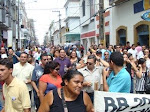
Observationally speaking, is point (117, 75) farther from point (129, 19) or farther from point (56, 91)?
point (129, 19)

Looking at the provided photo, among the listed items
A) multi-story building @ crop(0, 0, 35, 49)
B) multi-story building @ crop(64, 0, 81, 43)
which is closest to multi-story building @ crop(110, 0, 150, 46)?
multi-story building @ crop(0, 0, 35, 49)

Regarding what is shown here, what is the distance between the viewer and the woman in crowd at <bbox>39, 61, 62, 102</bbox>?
4.78 metres

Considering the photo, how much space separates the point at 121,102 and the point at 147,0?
13.4 metres

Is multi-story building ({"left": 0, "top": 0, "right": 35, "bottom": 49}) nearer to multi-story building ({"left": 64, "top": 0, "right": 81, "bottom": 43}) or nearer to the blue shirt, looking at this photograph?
multi-story building ({"left": 64, "top": 0, "right": 81, "bottom": 43})

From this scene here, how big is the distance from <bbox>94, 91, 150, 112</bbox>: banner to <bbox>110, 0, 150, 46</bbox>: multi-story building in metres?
12.6

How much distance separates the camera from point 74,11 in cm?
5691

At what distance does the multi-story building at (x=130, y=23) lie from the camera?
1602 cm

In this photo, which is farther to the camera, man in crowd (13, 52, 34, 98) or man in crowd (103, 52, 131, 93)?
man in crowd (13, 52, 34, 98)

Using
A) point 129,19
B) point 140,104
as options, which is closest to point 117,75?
point 140,104

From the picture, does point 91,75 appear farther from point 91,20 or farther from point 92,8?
point 91,20

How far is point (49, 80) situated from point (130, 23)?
Answer: 45.5 ft

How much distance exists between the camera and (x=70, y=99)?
306cm

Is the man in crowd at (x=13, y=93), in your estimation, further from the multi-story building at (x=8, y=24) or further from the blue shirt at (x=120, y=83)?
the multi-story building at (x=8, y=24)

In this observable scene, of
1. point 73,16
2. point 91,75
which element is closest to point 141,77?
point 91,75
